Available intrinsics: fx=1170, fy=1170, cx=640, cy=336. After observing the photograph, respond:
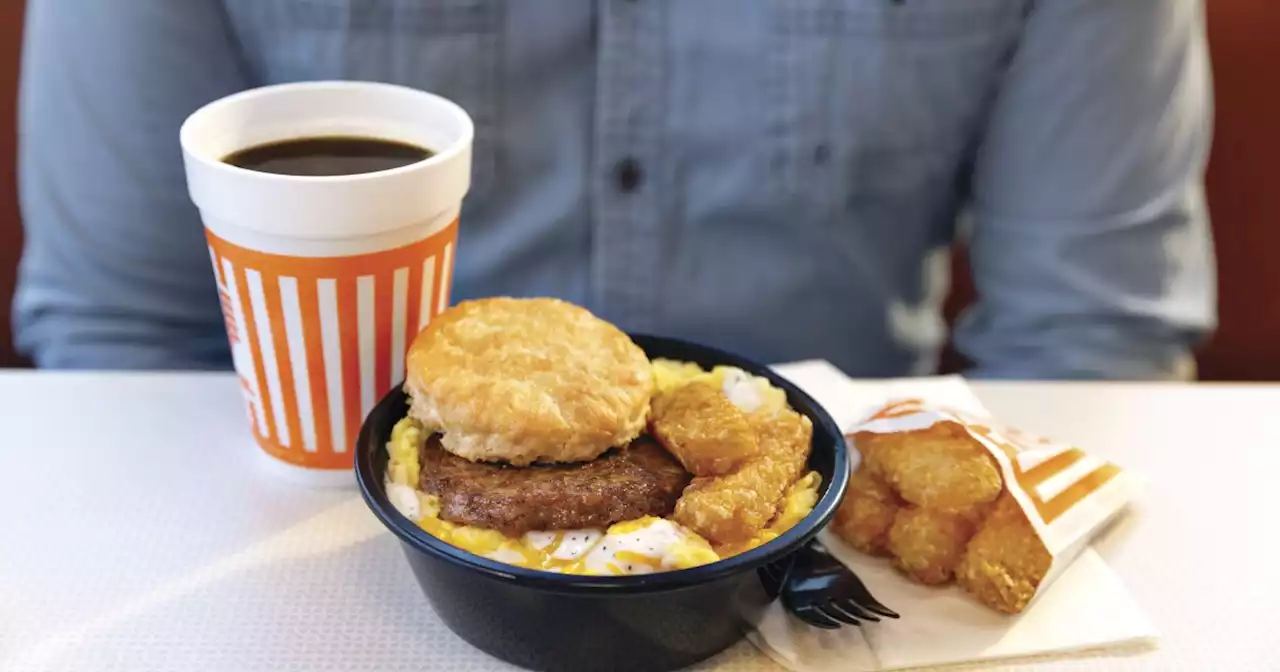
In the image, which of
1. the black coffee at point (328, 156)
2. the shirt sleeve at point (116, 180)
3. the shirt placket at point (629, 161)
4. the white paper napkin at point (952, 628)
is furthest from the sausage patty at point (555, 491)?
the shirt sleeve at point (116, 180)

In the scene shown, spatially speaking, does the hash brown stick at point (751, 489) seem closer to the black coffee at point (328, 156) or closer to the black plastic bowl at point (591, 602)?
the black plastic bowl at point (591, 602)

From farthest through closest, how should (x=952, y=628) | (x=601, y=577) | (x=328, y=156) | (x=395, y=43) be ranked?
1. (x=395, y=43)
2. (x=328, y=156)
3. (x=952, y=628)
4. (x=601, y=577)

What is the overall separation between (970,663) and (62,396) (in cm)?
77

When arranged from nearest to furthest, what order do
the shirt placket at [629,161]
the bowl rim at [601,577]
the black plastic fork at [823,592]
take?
the bowl rim at [601,577], the black plastic fork at [823,592], the shirt placket at [629,161]

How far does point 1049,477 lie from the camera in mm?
857

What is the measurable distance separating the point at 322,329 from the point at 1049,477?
1.76ft

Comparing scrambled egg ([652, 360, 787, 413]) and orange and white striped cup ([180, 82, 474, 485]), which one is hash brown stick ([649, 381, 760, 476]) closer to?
scrambled egg ([652, 360, 787, 413])

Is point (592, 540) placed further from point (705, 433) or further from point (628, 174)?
point (628, 174)

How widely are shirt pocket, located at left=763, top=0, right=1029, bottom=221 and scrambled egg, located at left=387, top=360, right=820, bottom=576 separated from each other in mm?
566

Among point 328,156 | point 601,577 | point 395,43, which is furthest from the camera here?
point 395,43

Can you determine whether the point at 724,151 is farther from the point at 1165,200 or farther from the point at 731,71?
the point at 1165,200

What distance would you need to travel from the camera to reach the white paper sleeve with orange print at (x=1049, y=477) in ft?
2.69

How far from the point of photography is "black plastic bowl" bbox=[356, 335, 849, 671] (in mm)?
665

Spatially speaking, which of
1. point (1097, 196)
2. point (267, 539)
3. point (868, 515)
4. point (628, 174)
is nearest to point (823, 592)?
point (868, 515)
